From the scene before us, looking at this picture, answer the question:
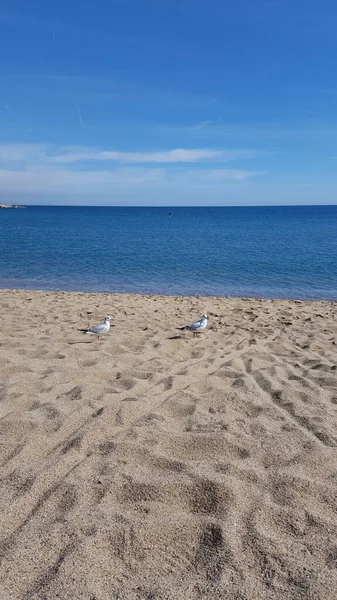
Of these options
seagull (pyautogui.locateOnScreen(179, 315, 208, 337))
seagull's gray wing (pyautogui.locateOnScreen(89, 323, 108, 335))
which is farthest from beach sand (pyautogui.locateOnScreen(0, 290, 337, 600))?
seagull (pyautogui.locateOnScreen(179, 315, 208, 337))

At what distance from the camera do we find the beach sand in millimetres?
2582

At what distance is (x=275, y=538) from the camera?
113 inches

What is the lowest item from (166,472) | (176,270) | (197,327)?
(176,270)

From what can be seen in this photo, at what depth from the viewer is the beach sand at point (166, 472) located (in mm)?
2582

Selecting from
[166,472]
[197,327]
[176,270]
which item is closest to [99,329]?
[197,327]

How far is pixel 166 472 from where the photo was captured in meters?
3.55

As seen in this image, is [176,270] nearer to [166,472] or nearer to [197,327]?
[197,327]

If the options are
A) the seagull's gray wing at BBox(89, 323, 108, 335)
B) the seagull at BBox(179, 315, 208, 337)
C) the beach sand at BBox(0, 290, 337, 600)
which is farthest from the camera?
the seagull at BBox(179, 315, 208, 337)

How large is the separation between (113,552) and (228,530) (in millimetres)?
723

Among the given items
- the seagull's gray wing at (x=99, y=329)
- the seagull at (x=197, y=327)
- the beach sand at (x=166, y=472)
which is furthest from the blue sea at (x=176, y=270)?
the beach sand at (x=166, y=472)

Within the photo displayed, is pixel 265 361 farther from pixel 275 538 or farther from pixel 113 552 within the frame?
pixel 113 552

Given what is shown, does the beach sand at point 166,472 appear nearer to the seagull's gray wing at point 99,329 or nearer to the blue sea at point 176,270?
the seagull's gray wing at point 99,329

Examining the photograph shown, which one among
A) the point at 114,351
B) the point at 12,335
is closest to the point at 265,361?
the point at 114,351

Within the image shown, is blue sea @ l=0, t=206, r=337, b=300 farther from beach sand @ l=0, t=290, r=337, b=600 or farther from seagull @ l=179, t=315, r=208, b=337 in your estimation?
beach sand @ l=0, t=290, r=337, b=600
